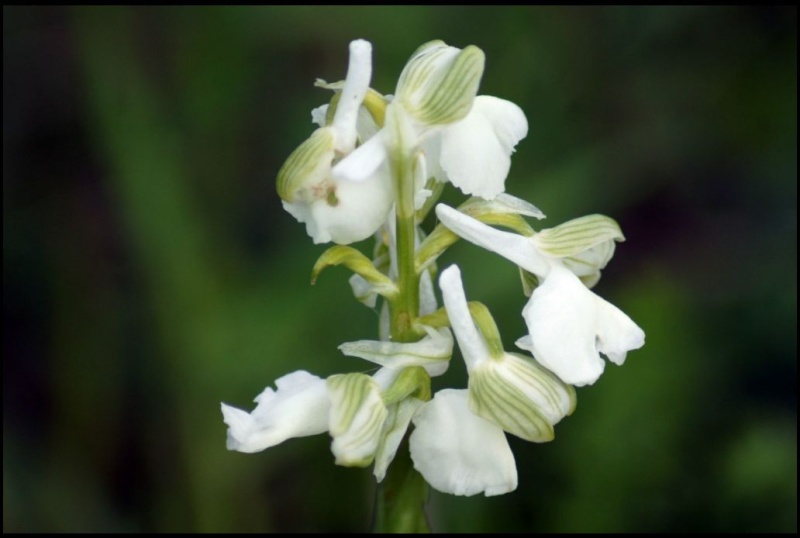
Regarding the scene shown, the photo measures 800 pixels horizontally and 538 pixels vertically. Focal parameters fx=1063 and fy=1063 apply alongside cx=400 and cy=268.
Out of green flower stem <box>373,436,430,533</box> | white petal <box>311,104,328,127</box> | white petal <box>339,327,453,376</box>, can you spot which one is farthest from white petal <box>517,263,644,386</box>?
white petal <box>311,104,328,127</box>

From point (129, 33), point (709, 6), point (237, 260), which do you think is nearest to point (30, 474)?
point (237, 260)

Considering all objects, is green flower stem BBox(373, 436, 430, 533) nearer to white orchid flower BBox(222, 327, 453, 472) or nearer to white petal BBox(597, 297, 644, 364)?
white orchid flower BBox(222, 327, 453, 472)

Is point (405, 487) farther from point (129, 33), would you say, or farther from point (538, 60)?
point (129, 33)

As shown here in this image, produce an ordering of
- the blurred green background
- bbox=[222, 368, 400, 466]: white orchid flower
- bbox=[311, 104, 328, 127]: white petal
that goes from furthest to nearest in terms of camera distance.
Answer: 1. the blurred green background
2. bbox=[311, 104, 328, 127]: white petal
3. bbox=[222, 368, 400, 466]: white orchid flower

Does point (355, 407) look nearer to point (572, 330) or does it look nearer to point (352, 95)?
point (572, 330)

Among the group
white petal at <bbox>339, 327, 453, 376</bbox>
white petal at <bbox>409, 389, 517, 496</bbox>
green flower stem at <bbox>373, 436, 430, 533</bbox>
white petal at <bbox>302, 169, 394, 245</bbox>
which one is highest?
white petal at <bbox>302, 169, 394, 245</bbox>

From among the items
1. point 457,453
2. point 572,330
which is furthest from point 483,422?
point 572,330

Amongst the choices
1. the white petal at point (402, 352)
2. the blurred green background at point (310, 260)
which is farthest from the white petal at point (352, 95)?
the blurred green background at point (310, 260)
